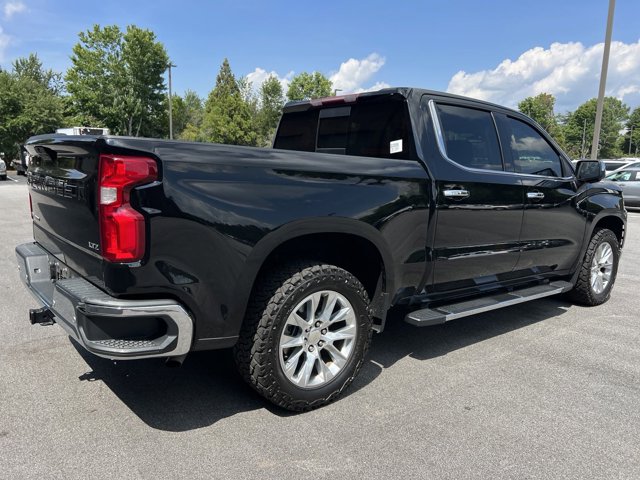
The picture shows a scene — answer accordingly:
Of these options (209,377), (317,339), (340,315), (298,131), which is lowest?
(209,377)

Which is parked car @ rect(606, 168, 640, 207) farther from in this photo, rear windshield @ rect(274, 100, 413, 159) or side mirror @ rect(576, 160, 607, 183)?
rear windshield @ rect(274, 100, 413, 159)

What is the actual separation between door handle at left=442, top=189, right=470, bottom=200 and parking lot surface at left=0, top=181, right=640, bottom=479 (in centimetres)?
124

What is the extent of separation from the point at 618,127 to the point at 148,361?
104284 millimetres

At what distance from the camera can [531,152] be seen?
4.47 meters

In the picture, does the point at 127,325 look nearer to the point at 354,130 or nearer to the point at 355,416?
the point at 355,416

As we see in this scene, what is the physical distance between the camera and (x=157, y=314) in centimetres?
235

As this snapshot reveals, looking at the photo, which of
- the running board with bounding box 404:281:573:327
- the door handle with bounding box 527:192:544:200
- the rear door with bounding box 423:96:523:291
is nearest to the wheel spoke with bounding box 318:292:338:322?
the running board with bounding box 404:281:573:327

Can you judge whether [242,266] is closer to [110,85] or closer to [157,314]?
[157,314]

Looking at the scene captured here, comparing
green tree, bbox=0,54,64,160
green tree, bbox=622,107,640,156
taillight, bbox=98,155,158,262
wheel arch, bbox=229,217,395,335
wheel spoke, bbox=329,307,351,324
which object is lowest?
wheel spoke, bbox=329,307,351,324

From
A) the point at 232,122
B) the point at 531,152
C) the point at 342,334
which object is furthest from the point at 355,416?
the point at 232,122

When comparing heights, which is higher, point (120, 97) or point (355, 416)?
point (120, 97)

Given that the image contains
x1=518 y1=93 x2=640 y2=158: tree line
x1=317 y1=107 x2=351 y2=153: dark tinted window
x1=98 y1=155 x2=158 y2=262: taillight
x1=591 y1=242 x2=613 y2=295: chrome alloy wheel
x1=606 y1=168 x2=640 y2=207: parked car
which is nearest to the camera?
x1=98 y1=155 x2=158 y2=262: taillight

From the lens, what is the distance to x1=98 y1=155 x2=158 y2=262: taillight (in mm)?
2334

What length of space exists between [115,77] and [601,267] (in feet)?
169
